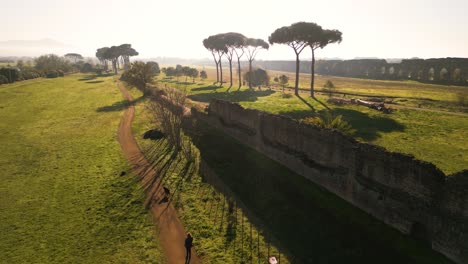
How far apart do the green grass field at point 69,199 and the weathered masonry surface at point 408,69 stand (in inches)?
3596

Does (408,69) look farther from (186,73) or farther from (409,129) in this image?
(409,129)

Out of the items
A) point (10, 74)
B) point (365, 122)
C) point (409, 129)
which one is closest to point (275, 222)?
point (409, 129)

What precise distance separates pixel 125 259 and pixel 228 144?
16.4 meters

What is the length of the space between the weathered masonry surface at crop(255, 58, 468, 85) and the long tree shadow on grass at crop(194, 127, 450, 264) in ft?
272

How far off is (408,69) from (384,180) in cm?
10982

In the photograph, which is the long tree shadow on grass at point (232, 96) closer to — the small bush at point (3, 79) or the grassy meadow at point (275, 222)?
the grassy meadow at point (275, 222)

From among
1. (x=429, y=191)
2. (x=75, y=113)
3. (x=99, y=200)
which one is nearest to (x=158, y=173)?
(x=99, y=200)

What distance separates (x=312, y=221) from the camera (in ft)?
52.6

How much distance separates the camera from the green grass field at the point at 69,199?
14.5 m

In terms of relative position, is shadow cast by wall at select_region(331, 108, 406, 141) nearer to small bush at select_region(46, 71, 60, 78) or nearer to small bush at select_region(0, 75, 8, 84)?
small bush at select_region(0, 75, 8, 84)

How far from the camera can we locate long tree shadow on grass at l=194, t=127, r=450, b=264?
13297 millimetres

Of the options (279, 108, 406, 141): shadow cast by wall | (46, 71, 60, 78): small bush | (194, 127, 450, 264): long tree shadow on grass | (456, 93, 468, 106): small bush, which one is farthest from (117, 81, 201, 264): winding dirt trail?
(46, 71, 60, 78): small bush

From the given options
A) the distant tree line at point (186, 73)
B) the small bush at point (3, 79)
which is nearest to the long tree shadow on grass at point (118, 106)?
the small bush at point (3, 79)

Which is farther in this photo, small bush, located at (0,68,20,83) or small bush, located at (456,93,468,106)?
small bush, located at (0,68,20,83)
